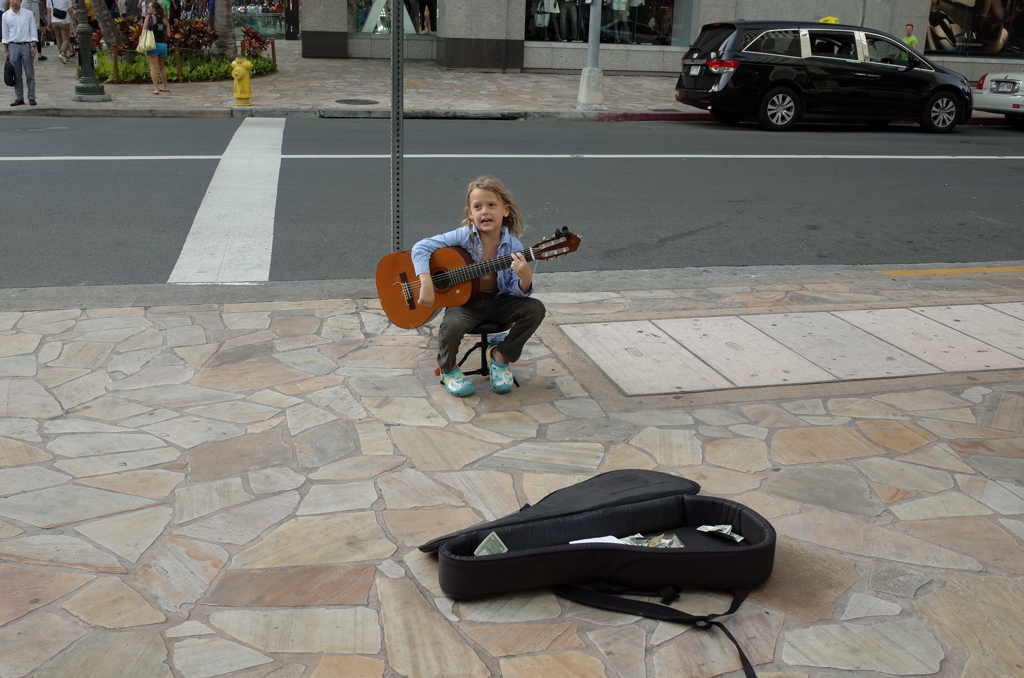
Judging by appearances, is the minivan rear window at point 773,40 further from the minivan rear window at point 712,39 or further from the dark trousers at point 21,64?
the dark trousers at point 21,64

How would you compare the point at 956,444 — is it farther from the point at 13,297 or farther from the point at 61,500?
the point at 13,297

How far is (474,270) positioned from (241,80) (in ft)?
42.8

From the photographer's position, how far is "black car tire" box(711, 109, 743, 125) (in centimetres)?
1738

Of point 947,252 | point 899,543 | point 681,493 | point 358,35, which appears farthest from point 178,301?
point 358,35

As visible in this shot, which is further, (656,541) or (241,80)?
(241,80)

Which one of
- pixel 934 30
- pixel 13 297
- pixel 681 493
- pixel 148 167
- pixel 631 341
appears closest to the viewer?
pixel 681 493

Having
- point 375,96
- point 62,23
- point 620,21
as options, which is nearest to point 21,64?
point 375,96

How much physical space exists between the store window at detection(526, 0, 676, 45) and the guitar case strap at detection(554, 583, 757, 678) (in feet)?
72.8

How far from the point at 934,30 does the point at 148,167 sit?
21.7 m

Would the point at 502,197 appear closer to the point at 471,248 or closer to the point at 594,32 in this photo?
the point at 471,248

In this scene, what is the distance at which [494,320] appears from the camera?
16.6ft

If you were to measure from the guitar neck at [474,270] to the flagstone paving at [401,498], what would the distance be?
0.61 m

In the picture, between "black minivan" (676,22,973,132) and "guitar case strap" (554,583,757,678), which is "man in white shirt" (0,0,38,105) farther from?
"guitar case strap" (554,583,757,678)

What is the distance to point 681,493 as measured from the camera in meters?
3.70
